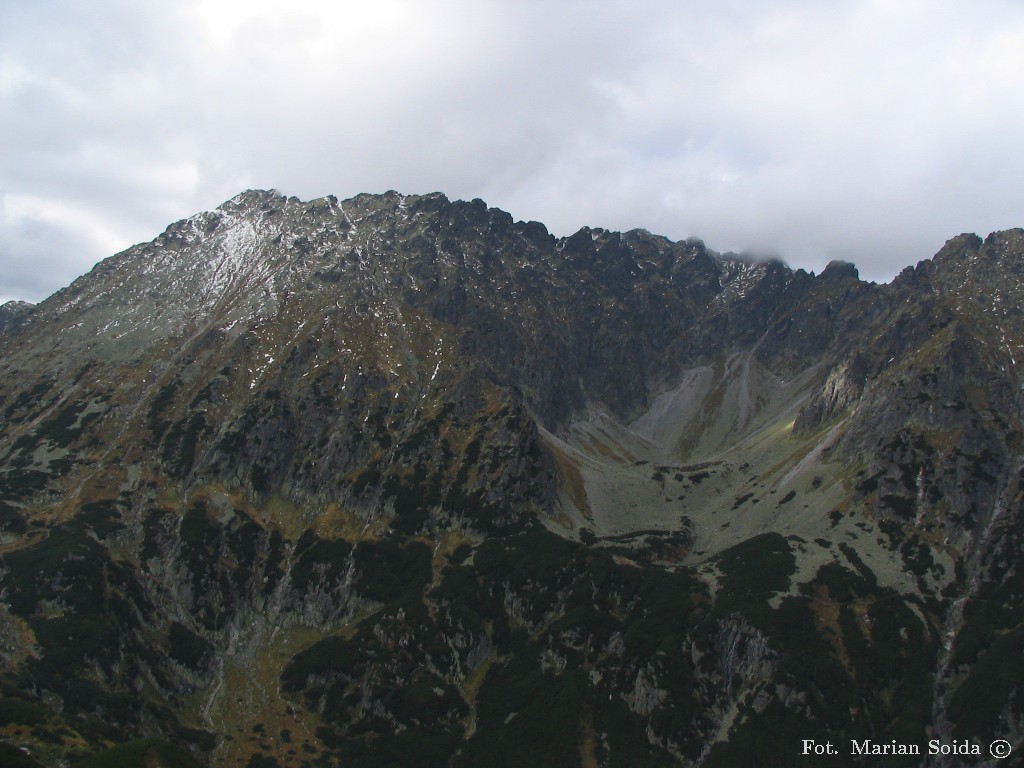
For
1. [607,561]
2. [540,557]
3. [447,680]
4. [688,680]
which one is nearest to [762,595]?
[688,680]

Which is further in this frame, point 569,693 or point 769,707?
point 569,693

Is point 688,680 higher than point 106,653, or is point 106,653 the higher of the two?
point 106,653

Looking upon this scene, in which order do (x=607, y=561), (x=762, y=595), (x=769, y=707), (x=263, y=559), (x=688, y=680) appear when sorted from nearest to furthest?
(x=769, y=707)
(x=688, y=680)
(x=762, y=595)
(x=607, y=561)
(x=263, y=559)

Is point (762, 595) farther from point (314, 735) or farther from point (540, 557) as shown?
point (314, 735)

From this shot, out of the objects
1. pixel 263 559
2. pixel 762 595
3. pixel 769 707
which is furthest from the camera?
pixel 263 559

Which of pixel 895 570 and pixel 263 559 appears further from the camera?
pixel 263 559

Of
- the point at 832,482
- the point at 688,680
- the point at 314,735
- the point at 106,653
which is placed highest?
the point at 832,482

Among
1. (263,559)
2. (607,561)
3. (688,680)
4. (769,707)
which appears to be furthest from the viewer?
(263,559)

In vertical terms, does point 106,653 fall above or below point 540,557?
below

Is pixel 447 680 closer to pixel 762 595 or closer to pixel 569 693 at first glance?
pixel 569 693

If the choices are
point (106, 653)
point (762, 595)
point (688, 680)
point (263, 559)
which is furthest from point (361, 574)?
point (762, 595)
